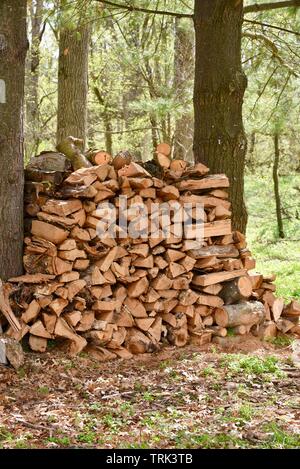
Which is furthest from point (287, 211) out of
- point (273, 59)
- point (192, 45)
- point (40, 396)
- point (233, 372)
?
point (40, 396)

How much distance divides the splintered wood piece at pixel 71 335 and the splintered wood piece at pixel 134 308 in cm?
56

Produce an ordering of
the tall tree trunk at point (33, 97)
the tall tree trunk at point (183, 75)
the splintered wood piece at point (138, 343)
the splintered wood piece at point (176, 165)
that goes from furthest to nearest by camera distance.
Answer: the tall tree trunk at point (33, 97) → the tall tree trunk at point (183, 75) → the splintered wood piece at point (176, 165) → the splintered wood piece at point (138, 343)

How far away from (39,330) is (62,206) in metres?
1.05

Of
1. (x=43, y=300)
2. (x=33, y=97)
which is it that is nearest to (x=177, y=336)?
(x=43, y=300)

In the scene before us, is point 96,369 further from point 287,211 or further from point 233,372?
point 287,211

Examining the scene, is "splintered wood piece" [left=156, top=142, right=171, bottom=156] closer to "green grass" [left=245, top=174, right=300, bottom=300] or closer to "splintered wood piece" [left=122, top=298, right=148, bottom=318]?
"splintered wood piece" [left=122, top=298, right=148, bottom=318]

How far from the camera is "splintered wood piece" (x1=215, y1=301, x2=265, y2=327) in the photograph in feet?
19.2

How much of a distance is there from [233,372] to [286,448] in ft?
4.78

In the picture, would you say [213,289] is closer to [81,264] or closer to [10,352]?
[81,264]

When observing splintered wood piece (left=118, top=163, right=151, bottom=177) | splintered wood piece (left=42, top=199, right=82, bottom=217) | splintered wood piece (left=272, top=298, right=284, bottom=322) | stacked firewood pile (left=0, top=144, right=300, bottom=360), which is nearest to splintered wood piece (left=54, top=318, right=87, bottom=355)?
stacked firewood pile (left=0, top=144, right=300, bottom=360)

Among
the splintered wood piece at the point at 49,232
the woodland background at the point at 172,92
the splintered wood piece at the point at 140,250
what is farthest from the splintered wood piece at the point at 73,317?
the woodland background at the point at 172,92

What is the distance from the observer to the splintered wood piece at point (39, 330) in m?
4.89

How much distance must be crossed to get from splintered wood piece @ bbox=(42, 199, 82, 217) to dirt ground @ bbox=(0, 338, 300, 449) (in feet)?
3.91

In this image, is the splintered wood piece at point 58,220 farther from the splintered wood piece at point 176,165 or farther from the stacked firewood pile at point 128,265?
the splintered wood piece at point 176,165
